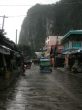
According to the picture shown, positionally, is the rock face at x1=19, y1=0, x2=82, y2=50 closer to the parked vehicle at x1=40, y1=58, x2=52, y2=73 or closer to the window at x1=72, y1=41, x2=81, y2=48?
the window at x1=72, y1=41, x2=81, y2=48

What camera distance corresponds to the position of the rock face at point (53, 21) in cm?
14350

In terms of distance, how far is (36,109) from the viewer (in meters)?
13.4

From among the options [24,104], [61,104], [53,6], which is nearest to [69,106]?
[61,104]

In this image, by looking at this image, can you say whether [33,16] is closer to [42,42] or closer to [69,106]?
[42,42]

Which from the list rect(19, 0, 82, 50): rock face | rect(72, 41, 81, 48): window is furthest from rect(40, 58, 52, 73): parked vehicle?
rect(19, 0, 82, 50): rock face

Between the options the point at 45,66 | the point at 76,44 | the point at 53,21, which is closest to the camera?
the point at 45,66

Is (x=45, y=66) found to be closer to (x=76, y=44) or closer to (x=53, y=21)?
(x=76, y=44)

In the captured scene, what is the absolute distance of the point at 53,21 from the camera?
173 meters

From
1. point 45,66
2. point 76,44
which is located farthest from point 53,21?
point 45,66

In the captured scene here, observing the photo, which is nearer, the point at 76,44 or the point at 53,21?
the point at 76,44

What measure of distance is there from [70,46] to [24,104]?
51.5 meters

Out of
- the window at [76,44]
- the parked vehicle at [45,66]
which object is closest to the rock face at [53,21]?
Answer: the window at [76,44]

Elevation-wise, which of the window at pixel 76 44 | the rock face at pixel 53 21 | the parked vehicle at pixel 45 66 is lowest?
the parked vehicle at pixel 45 66

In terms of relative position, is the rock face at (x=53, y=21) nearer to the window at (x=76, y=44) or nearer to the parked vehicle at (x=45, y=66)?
the window at (x=76, y=44)
